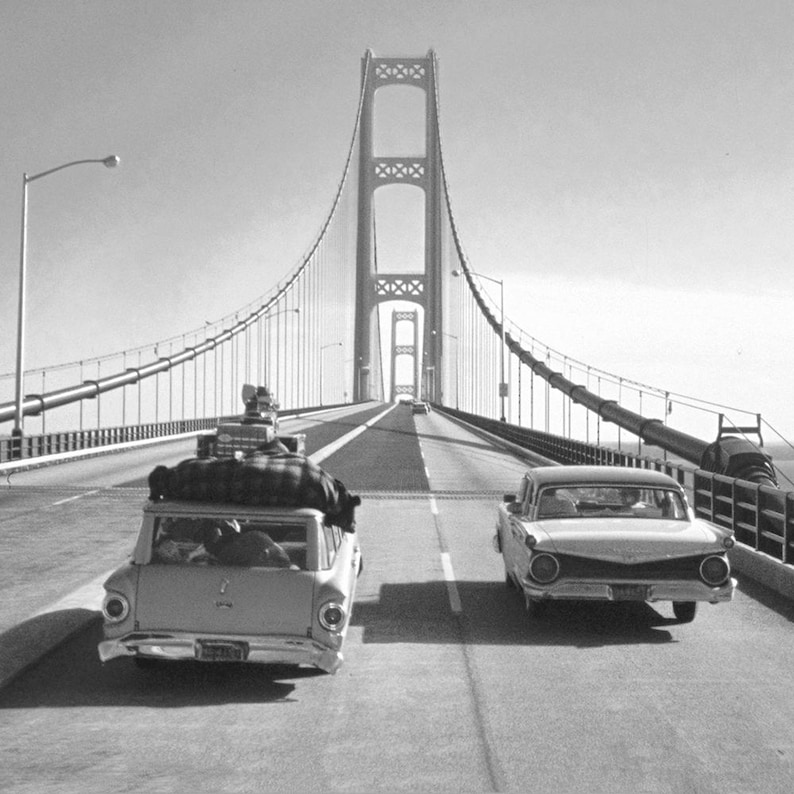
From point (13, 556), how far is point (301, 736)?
28.6 feet

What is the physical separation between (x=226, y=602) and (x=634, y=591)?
3.74 m

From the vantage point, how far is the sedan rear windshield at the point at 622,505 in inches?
429

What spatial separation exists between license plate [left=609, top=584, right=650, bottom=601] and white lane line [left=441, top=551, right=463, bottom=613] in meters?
1.79

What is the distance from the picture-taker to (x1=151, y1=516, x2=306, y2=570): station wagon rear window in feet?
26.0

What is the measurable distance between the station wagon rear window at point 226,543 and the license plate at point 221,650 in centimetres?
56

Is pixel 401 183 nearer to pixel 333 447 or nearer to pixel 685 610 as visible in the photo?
pixel 333 447

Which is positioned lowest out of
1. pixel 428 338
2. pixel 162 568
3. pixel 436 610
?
pixel 436 610

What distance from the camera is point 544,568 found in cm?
988

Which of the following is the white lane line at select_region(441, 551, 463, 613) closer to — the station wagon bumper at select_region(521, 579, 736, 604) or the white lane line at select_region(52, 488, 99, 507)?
the station wagon bumper at select_region(521, 579, 736, 604)

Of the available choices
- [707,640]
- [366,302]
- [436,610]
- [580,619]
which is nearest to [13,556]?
[436,610]

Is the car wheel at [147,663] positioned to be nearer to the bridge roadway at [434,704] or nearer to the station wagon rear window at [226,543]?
the bridge roadway at [434,704]

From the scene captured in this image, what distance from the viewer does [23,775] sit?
19.6ft

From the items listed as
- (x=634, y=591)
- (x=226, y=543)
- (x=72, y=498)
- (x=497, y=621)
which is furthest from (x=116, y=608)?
(x=72, y=498)

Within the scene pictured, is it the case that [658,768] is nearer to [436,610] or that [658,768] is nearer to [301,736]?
[301,736]
